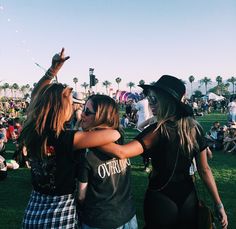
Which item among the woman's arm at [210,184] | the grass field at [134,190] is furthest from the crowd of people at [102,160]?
the grass field at [134,190]

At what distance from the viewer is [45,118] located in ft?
7.67

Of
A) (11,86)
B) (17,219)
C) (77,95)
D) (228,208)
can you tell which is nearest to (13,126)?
(77,95)

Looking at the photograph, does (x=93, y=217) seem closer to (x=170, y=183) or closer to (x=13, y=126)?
(x=170, y=183)

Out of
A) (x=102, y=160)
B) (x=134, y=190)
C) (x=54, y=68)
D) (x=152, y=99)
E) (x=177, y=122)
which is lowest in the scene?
(x=134, y=190)

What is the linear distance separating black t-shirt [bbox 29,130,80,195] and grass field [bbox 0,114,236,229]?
2.44 m

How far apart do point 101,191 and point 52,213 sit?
0.40m

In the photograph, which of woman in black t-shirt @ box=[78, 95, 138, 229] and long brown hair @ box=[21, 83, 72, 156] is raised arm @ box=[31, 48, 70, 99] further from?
woman in black t-shirt @ box=[78, 95, 138, 229]

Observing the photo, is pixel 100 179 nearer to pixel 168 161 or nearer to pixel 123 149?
pixel 123 149

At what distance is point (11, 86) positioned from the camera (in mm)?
148250

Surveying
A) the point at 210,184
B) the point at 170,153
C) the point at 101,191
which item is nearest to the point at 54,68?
the point at 101,191

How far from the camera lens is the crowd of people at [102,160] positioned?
2.35 metres

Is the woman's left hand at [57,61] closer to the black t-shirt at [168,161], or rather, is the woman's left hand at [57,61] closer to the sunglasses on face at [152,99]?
the sunglasses on face at [152,99]

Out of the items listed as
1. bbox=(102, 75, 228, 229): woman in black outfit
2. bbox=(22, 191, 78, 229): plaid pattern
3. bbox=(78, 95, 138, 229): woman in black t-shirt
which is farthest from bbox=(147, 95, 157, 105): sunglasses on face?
bbox=(22, 191, 78, 229): plaid pattern

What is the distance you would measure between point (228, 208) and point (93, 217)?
4.11 meters
